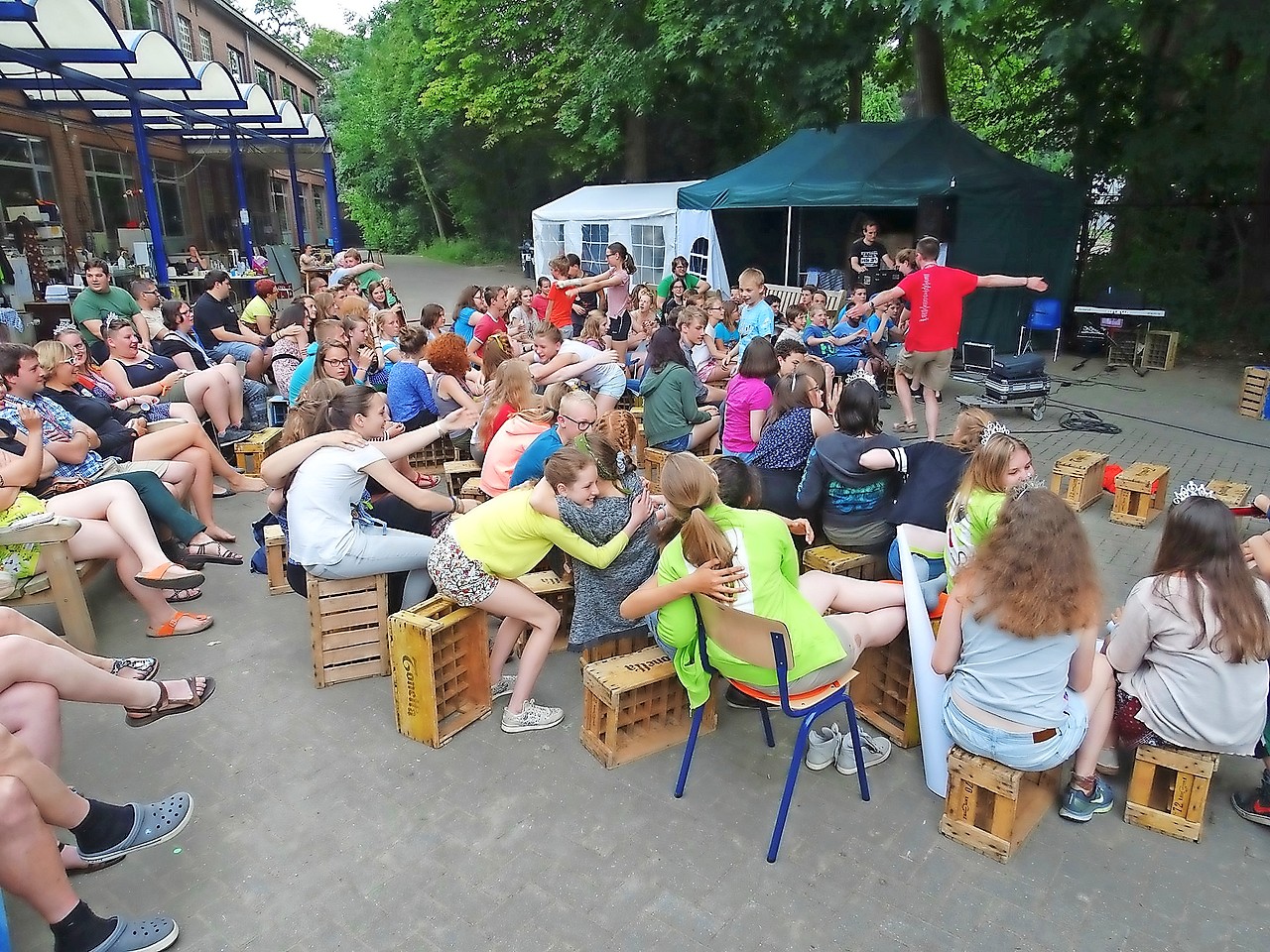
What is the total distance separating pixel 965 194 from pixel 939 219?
49cm

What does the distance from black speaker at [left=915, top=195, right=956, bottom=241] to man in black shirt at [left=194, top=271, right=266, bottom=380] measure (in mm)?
8271

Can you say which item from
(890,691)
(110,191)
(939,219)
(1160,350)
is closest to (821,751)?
(890,691)

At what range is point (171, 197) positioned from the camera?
22516 mm

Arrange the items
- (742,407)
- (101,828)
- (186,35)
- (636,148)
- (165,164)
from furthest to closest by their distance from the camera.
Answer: (186,35)
(165,164)
(636,148)
(742,407)
(101,828)

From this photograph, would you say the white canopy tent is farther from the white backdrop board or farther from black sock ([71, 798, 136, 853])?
black sock ([71, 798, 136, 853])

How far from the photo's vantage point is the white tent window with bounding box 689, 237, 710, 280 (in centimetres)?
1472

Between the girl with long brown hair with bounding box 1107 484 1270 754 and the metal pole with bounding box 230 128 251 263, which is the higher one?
the metal pole with bounding box 230 128 251 263

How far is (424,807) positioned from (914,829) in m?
1.79

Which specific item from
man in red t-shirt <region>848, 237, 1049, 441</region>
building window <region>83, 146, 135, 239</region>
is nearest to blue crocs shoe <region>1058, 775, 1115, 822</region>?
man in red t-shirt <region>848, 237, 1049, 441</region>

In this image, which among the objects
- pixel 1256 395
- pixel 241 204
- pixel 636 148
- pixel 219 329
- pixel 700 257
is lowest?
pixel 1256 395

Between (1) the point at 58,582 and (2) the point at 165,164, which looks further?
(2) the point at 165,164

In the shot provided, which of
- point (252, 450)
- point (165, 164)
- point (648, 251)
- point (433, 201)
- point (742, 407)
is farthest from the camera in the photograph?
point (433, 201)

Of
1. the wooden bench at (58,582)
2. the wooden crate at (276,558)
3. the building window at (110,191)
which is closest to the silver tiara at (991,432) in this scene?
the wooden crate at (276,558)

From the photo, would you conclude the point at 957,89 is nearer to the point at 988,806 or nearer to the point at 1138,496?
the point at 1138,496
